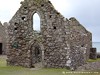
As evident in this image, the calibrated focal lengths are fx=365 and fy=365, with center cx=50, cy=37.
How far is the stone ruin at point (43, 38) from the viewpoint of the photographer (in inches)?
1191

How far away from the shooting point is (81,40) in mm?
38406

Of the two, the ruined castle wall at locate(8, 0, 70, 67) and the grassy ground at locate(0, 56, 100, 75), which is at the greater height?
the ruined castle wall at locate(8, 0, 70, 67)

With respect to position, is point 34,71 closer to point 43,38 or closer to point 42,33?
point 43,38

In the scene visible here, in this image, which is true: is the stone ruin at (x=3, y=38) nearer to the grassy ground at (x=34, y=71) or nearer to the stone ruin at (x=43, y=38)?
the stone ruin at (x=43, y=38)

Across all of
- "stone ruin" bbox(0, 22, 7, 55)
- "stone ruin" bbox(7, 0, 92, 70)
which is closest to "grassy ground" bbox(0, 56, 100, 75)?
"stone ruin" bbox(7, 0, 92, 70)

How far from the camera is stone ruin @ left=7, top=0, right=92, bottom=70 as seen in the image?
30250 mm

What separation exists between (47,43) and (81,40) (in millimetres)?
8532

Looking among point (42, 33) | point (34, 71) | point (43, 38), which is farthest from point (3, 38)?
point (34, 71)

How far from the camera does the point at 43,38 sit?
30.8 metres

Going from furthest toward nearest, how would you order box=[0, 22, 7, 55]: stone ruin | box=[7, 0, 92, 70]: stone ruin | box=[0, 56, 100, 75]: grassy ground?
box=[0, 22, 7, 55]: stone ruin < box=[7, 0, 92, 70]: stone ruin < box=[0, 56, 100, 75]: grassy ground

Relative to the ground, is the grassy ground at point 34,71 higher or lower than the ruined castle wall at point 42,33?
lower

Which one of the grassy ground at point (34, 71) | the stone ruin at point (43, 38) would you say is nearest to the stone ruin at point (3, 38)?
the stone ruin at point (43, 38)

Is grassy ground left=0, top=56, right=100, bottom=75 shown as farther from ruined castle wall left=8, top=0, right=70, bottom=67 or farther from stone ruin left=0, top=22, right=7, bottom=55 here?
stone ruin left=0, top=22, right=7, bottom=55

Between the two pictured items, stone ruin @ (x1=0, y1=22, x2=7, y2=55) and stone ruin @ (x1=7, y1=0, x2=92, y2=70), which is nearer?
stone ruin @ (x1=7, y1=0, x2=92, y2=70)
